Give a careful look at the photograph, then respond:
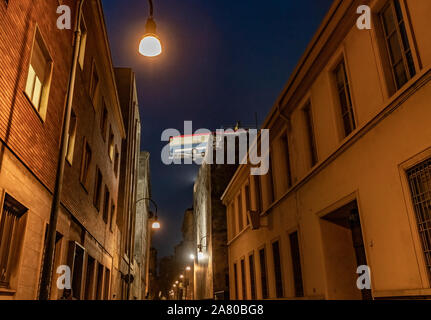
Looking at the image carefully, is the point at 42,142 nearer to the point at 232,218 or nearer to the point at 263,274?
the point at 263,274

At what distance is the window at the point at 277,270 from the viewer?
1372 centimetres

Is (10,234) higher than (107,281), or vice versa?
(107,281)

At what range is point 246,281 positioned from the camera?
18734mm

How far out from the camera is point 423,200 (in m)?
5.96

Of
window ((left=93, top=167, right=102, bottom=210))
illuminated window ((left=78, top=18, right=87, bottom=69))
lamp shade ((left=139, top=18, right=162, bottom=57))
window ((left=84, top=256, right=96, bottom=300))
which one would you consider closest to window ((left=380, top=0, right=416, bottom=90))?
lamp shade ((left=139, top=18, right=162, bottom=57))

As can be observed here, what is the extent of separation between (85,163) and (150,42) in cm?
683

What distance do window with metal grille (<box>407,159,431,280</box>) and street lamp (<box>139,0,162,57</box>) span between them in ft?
18.3

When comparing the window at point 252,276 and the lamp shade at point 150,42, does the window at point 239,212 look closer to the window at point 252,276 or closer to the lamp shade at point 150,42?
the window at point 252,276

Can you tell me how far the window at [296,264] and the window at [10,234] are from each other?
328 inches

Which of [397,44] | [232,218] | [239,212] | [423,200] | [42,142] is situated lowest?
[423,200]

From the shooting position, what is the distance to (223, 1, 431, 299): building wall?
20.1 ft

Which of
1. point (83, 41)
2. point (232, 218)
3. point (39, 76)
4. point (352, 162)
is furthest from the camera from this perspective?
point (232, 218)

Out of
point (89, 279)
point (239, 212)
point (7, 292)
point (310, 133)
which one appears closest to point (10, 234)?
point (7, 292)

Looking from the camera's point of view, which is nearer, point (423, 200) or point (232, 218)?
point (423, 200)
